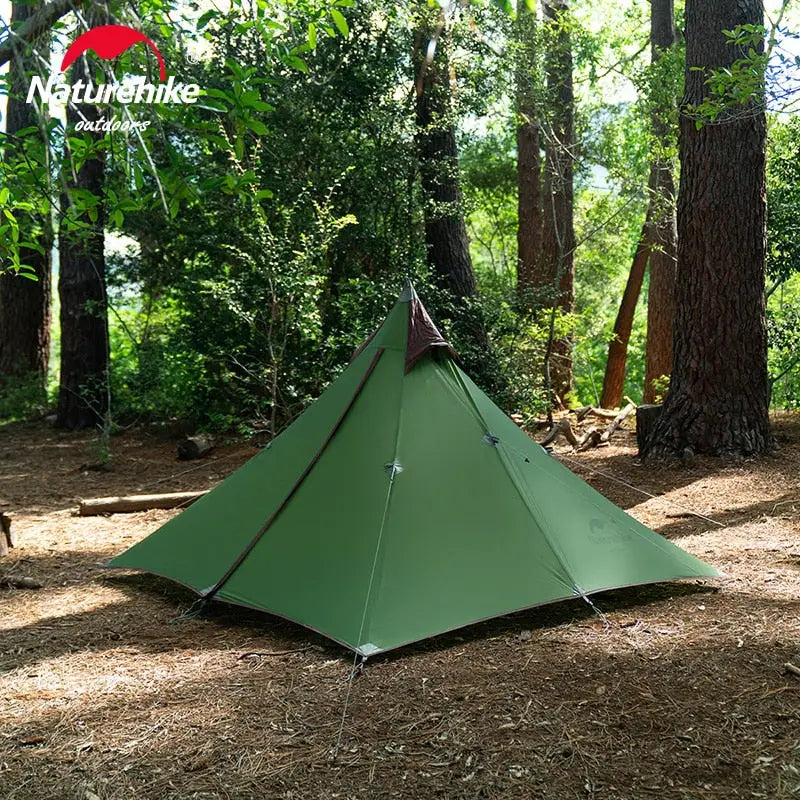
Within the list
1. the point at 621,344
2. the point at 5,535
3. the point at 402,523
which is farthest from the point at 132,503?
the point at 621,344

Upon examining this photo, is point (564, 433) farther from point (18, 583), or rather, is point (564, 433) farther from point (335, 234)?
point (18, 583)

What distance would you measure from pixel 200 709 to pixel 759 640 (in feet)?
7.98

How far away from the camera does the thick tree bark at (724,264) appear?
7715mm

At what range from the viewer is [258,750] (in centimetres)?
316

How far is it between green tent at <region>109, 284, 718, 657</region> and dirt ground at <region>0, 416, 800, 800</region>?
0.59 feet

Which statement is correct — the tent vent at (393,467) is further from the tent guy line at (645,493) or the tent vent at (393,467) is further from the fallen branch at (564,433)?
the fallen branch at (564,433)

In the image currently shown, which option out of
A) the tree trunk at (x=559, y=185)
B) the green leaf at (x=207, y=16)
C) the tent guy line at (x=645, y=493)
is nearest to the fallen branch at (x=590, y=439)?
the tent guy line at (x=645, y=493)

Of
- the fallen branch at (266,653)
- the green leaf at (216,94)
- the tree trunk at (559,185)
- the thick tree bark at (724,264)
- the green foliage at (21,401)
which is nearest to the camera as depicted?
the green leaf at (216,94)

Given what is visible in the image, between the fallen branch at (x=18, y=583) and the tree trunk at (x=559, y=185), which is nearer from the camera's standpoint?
the fallen branch at (x=18, y=583)

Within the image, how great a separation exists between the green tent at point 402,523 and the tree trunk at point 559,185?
19.9 ft

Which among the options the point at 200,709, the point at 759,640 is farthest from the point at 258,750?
the point at 759,640

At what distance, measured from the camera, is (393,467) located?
14.8ft

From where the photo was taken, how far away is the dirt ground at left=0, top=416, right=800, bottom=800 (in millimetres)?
2943

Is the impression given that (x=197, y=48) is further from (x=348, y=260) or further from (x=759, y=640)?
(x=759, y=640)
